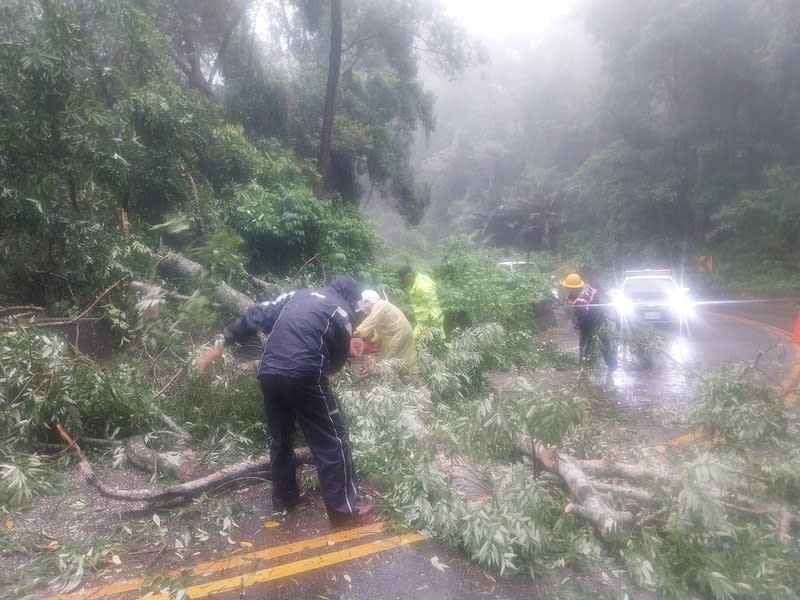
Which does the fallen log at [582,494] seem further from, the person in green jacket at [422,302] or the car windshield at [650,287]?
the car windshield at [650,287]

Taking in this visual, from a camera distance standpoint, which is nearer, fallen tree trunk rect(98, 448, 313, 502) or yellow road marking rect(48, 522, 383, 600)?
yellow road marking rect(48, 522, 383, 600)

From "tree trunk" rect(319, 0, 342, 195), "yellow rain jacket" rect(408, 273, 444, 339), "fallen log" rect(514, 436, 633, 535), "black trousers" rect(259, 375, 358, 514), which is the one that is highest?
"tree trunk" rect(319, 0, 342, 195)

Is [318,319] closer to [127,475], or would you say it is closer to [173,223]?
[127,475]

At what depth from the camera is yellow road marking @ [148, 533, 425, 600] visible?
10.3ft

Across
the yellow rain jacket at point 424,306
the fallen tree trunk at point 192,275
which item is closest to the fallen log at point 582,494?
the yellow rain jacket at point 424,306

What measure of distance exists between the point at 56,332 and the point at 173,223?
141 cm

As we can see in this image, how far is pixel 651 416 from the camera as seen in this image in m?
6.03

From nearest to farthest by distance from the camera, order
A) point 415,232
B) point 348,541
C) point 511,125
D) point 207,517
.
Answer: point 348,541, point 207,517, point 415,232, point 511,125

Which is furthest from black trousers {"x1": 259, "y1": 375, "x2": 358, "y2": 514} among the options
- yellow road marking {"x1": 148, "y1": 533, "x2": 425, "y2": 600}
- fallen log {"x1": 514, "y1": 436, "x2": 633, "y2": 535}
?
fallen log {"x1": 514, "y1": 436, "x2": 633, "y2": 535}

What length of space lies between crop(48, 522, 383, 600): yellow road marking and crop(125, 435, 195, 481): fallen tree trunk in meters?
1.04

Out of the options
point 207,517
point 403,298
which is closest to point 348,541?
point 207,517

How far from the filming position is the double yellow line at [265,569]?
10.2ft

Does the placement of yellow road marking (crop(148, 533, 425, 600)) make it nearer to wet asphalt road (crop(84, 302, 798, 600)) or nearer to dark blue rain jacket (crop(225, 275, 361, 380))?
wet asphalt road (crop(84, 302, 798, 600))

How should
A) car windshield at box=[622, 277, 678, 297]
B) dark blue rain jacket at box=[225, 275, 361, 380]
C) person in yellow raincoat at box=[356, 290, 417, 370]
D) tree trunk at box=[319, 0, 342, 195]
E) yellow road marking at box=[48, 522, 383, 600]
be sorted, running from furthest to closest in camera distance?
tree trunk at box=[319, 0, 342, 195] < car windshield at box=[622, 277, 678, 297] < person in yellow raincoat at box=[356, 290, 417, 370] < dark blue rain jacket at box=[225, 275, 361, 380] < yellow road marking at box=[48, 522, 383, 600]
